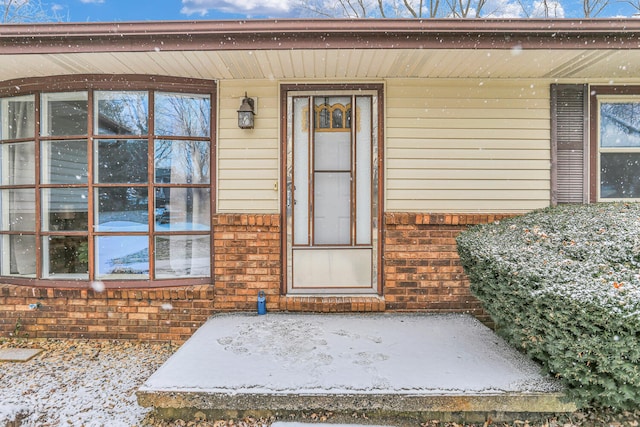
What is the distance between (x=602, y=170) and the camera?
3639 mm

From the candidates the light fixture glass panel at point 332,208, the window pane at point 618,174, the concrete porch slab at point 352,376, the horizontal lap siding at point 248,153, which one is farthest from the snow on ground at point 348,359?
the window pane at point 618,174

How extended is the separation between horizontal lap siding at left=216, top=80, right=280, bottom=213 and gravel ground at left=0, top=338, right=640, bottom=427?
1570 mm

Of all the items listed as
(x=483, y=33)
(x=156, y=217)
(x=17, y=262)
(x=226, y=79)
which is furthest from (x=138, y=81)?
Answer: (x=483, y=33)

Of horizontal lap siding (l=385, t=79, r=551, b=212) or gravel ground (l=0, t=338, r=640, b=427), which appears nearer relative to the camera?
gravel ground (l=0, t=338, r=640, b=427)

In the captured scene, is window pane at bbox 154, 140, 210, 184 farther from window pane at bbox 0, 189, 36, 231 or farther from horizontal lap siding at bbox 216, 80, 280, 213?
window pane at bbox 0, 189, 36, 231

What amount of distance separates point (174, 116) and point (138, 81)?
440mm

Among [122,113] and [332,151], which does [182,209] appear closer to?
[122,113]

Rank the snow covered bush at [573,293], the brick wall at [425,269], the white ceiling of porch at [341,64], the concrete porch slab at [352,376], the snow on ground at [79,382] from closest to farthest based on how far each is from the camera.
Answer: the snow covered bush at [573,293] < the concrete porch slab at [352,376] < the snow on ground at [79,382] < the white ceiling of porch at [341,64] < the brick wall at [425,269]

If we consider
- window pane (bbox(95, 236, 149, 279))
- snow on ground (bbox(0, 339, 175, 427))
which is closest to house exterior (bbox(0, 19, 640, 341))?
window pane (bbox(95, 236, 149, 279))

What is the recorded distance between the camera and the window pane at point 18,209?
359 centimetres

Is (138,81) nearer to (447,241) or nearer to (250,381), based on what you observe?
(250,381)

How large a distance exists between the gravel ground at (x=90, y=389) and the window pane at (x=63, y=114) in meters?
2.06

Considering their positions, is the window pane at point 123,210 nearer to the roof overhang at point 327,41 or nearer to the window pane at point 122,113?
the window pane at point 122,113

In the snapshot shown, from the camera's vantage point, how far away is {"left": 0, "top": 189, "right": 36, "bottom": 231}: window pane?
3.59m
